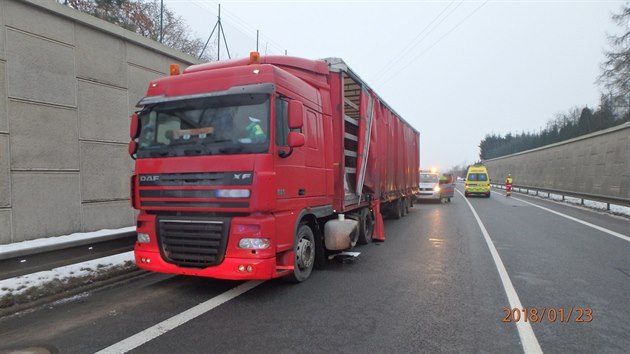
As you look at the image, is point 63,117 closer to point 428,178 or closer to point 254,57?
point 254,57

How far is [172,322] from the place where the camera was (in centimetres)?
407

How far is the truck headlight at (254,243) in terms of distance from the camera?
15.1ft

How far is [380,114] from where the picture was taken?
9703mm

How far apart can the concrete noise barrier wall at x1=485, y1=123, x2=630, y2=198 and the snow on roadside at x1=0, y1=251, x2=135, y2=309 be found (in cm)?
2311

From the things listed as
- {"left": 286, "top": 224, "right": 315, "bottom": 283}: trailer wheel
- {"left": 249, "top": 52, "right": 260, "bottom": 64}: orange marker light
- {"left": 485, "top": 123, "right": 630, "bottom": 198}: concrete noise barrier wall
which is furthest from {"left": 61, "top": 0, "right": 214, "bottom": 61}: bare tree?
{"left": 485, "top": 123, "right": 630, "bottom": 198}: concrete noise barrier wall

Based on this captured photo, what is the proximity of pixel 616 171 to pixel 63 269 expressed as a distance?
25470 mm

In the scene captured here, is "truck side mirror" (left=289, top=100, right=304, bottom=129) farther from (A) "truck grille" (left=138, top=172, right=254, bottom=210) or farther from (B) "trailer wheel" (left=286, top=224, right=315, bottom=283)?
(B) "trailer wheel" (left=286, top=224, right=315, bottom=283)

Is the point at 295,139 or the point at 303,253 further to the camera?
the point at 303,253

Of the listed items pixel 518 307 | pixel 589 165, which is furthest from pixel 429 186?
pixel 518 307

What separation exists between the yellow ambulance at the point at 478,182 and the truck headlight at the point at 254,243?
88.8 ft

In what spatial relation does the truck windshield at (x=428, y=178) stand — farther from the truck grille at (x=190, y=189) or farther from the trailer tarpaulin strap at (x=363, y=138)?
the truck grille at (x=190, y=189)

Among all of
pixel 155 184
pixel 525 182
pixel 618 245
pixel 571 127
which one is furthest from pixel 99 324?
pixel 571 127
